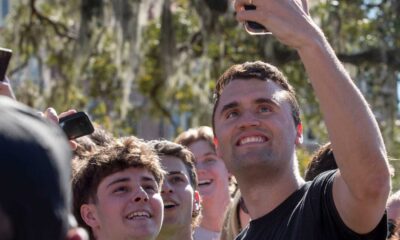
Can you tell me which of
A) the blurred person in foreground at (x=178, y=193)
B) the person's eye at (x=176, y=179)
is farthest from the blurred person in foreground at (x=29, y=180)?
the person's eye at (x=176, y=179)

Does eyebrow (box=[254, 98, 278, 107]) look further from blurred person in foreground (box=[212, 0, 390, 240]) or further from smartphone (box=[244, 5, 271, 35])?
smartphone (box=[244, 5, 271, 35])

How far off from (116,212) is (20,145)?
9.32ft

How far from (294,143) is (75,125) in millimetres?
843

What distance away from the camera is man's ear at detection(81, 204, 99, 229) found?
4422 millimetres

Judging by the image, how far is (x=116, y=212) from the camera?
4.34m

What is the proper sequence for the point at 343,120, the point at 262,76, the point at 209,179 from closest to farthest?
1. the point at 343,120
2. the point at 262,76
3. the point at 209,179

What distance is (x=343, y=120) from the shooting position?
9.70 feet

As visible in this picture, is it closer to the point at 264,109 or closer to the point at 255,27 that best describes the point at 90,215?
the point at 264,109

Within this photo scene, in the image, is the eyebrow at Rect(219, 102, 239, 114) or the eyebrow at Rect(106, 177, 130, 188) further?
the eyebrow at Rect(106, 177, 130, 188)

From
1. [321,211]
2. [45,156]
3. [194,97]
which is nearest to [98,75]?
[194,97]

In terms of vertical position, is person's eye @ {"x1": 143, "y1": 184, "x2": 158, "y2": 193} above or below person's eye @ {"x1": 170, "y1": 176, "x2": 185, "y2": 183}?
below

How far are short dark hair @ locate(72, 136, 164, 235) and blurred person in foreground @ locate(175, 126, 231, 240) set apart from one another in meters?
1.57

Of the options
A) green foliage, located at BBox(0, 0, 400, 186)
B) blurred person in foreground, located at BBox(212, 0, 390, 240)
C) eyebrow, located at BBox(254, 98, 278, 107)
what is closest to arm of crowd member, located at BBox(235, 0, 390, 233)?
blurred person in foreground, located at BBox(212, 0, 390, 240)

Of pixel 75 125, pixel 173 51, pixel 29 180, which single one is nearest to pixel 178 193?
pixel 75 125
